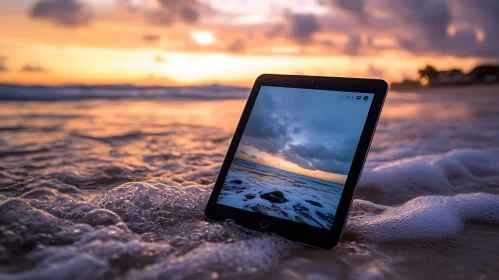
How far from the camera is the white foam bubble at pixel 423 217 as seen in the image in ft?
5.11

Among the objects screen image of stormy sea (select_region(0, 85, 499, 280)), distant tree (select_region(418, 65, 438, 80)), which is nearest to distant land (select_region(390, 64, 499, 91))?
distant tree (select_region(418, 65, 438, 80))

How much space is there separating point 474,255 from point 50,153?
2785 mm

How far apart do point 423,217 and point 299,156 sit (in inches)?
22.3

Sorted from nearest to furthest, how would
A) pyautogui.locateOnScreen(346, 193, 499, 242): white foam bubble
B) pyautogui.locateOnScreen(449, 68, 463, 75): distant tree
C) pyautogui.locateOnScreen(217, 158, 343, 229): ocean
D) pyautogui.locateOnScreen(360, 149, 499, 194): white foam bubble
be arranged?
1. pyautogui.locateOnScreen(217, 158, 343, 229): ocean
2. pyautogui.locateOnScreen(346, 193, 499, 242): white foam bubble
3. pyautogui.locateOnScreen(360, 149, 499, 194): white foam bubble
4. pyautogui.locateOnScreen(449, 68, 463, 75): distant tree

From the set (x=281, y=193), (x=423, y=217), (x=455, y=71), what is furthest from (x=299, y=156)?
(x=455, y=71)

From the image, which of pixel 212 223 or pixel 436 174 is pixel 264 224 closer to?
pixel 212 223

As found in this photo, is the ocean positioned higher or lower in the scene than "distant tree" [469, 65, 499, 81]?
lower

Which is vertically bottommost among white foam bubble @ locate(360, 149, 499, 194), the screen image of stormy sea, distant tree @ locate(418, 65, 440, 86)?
the screen image of stormy sea

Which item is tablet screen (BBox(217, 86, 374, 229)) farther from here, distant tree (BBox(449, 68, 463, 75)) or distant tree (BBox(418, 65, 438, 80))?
distant tree (BBox(449, 68, 463, 75))

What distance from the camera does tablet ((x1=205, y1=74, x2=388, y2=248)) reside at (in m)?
1.41

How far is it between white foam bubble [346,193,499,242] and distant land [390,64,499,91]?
8.13m

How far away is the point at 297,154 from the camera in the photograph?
1.59 metres

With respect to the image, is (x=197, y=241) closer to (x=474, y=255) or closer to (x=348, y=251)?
(x=348, y=251)

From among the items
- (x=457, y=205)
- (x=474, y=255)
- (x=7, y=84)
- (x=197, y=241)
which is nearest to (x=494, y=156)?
(x=457, y=205)
